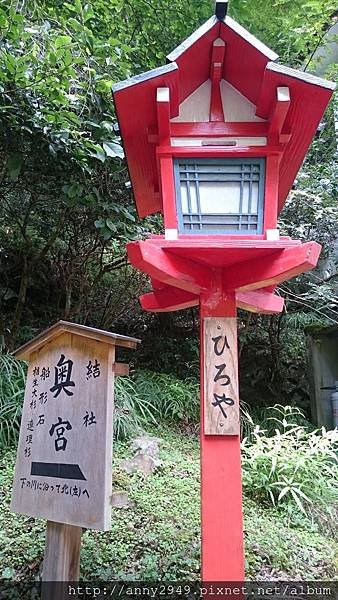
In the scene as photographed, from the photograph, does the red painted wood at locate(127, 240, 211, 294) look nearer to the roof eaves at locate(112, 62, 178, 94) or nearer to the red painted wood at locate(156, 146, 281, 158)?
the red painted wood at locate(156, 146, 281, 158)

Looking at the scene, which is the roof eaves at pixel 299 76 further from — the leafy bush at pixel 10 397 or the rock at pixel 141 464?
the leafy bush at pixel 10 397

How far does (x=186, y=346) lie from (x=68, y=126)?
12.4 ft

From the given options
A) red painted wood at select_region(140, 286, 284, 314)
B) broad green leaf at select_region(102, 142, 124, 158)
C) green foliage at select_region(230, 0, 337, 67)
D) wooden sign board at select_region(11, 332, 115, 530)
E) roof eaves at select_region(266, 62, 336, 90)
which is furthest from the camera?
green foliage at select_region(230, 0, 337, 67)

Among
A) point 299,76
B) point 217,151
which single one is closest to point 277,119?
point 299,76

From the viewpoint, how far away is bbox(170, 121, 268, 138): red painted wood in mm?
2051

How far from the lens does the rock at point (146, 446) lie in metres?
3.63

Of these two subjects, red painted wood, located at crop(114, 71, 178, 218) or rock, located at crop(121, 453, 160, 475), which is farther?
rock, located at crop(121, 453, 160, 475)

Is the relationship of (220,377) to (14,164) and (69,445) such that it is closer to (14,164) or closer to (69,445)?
(69,445)

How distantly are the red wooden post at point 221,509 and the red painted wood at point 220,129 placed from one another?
120cm

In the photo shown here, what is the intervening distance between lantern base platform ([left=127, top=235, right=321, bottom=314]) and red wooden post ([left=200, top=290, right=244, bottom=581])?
502 millimetres

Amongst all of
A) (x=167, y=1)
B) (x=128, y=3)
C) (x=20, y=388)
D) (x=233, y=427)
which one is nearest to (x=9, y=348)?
(x=20, y=388)

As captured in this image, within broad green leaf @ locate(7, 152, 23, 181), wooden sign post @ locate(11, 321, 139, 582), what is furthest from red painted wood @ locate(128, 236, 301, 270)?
broad green leaf @ locate(7, 152, 23, 181)

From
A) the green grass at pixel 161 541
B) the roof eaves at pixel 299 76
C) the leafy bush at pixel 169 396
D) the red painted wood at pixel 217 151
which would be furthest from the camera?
the leafy bush at pixel 169 396

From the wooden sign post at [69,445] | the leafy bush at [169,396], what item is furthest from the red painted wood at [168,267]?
the leafy bush at [169,396]
